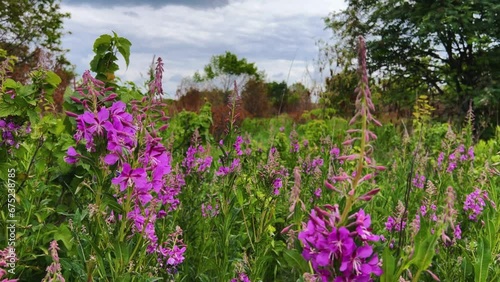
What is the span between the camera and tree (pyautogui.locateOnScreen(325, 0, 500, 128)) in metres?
16.0

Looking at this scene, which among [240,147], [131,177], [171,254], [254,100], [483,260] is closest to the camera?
[131,177]

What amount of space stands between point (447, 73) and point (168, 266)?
17.5 meters

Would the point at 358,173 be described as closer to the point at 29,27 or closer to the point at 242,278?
the point at 242,278

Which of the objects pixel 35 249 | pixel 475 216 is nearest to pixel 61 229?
pixel 35 249

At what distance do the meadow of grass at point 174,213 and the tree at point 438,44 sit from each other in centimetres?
1299

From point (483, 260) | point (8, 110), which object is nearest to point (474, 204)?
point (483, 260)

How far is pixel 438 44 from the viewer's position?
1827cm

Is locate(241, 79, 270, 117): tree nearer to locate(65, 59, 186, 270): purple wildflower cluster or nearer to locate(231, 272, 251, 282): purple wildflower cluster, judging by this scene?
locate(231, 272, 251, 282): purple wildflower cluster

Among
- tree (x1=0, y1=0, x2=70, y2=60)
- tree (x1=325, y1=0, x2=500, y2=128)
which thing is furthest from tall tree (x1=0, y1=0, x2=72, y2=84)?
tree (x1=325, y1=0, x2=500, y2=128)

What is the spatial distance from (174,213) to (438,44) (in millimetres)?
17376

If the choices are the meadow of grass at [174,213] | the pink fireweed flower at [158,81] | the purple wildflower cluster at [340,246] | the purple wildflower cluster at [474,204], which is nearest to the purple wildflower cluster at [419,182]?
the meadow of grass at [174,213]

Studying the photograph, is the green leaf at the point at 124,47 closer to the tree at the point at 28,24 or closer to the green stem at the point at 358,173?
the green stem at the point at 358,173

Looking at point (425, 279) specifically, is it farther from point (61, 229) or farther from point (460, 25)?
point (460, 25)

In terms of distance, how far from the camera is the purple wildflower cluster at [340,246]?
113cm
